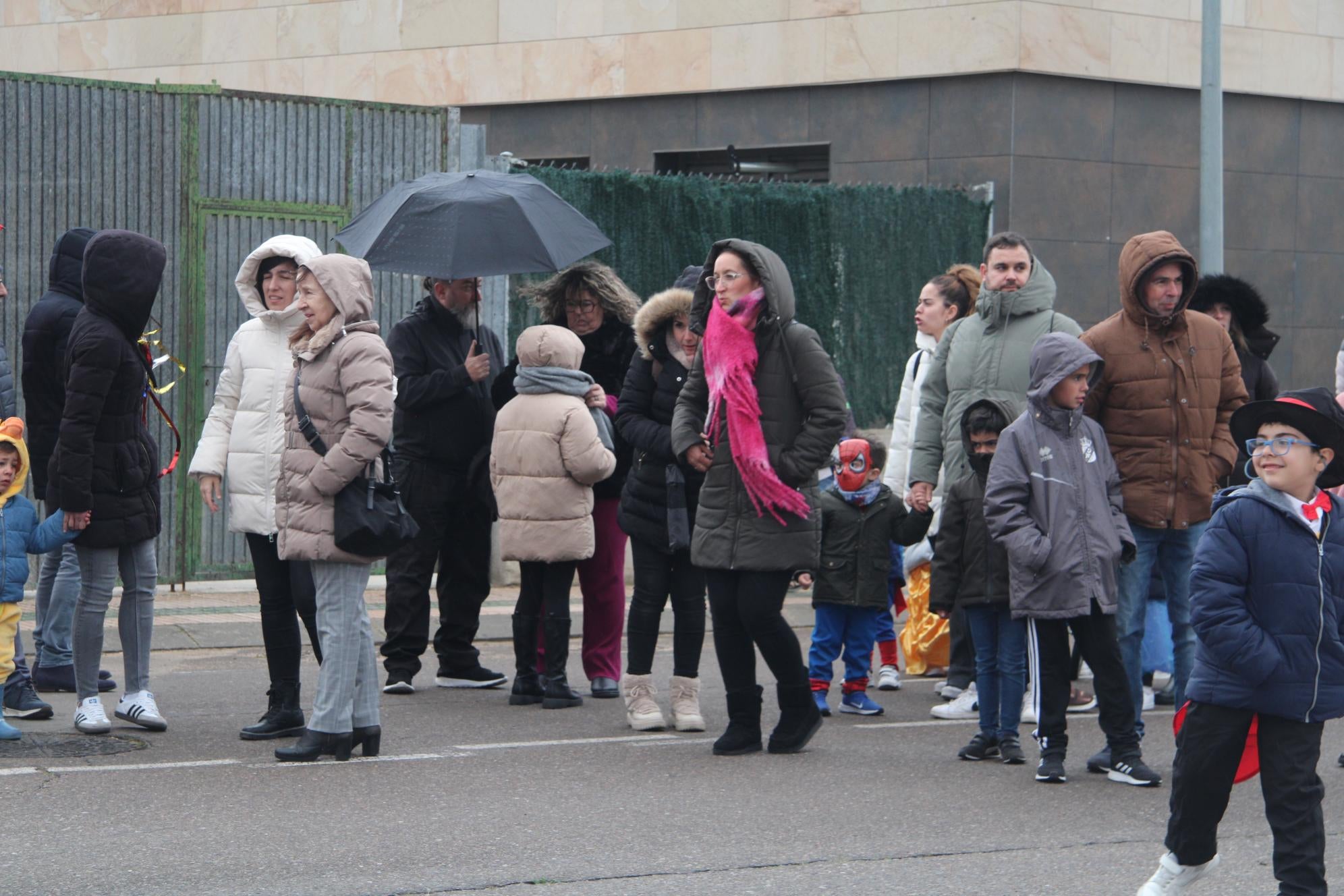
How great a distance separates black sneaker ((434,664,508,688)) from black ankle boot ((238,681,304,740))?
160 centimetres

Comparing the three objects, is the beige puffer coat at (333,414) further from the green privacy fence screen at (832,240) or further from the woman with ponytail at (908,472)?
the green privacy fence screen at (832,240)

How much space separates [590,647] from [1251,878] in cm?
409

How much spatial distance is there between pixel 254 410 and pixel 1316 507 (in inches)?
173

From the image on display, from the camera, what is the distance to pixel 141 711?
802 cm

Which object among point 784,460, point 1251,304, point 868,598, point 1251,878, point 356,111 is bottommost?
point 1251,878

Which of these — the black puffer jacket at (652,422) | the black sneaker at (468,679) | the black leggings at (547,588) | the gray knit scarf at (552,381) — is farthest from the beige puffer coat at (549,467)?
the black sneaker at (468,679)

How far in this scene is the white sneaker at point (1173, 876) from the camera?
535 cm

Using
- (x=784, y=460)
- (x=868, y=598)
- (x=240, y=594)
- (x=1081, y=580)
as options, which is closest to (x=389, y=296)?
(x=240, y=594)

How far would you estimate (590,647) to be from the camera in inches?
372

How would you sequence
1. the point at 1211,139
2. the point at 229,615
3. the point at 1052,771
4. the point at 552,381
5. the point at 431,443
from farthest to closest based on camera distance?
the point at 1211,139 → the point at 229,615 → the point at 431,443 → the point at 552,381 → the point at 1052,771

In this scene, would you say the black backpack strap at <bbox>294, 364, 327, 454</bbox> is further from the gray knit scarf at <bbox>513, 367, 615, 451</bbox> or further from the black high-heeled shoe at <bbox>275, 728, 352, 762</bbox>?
the gray knit scarf at <bbox>513, 367, 615, 451</bbox>

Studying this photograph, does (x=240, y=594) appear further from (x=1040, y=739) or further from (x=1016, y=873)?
(x=1016, y=873)

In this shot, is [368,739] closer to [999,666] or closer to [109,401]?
[109,401]

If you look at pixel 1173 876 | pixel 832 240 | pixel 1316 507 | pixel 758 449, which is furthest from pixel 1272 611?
pixel 832 240
